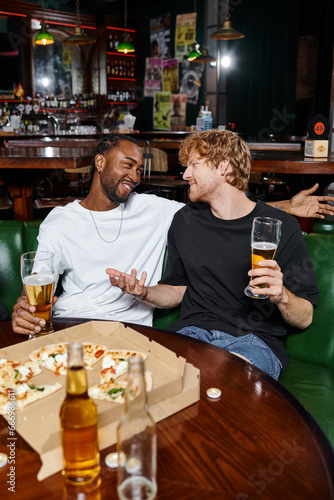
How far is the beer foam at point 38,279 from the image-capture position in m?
1.25

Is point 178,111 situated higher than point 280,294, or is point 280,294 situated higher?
point 178,111

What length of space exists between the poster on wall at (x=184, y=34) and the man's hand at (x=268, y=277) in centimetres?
832

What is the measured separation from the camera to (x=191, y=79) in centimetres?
882

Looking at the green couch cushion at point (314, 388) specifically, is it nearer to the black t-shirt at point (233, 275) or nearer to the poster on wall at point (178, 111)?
the black t-shirt at point (233, 275)

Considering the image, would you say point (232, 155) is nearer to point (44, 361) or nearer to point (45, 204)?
point (44, 361)

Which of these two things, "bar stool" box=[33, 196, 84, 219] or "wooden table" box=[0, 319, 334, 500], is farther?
"bar stool" box=[33, 196, 84, 219]

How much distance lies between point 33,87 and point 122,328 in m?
8.26

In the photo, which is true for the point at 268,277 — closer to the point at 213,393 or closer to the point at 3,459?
the point at 213,393

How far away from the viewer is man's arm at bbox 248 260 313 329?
122cm

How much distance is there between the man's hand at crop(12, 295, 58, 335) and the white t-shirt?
0.54m

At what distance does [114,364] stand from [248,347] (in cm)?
63

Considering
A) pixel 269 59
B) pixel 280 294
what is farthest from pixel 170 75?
pixel 280 294

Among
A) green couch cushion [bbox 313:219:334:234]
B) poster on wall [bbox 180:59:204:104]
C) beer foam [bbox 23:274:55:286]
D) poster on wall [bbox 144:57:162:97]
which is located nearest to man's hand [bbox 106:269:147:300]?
beer foam [bbox 23:274:55:286]

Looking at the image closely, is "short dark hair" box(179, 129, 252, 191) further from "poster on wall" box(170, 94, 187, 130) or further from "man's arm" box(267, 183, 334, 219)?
"poster on wall" box(170, 94, 187, 130)
